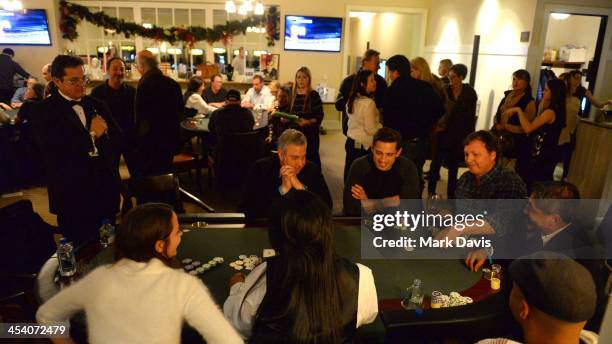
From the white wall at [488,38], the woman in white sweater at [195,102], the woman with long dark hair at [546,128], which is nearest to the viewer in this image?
the woman with long dark hair at [546,128]

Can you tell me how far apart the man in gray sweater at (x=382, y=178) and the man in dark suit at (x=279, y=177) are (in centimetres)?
26

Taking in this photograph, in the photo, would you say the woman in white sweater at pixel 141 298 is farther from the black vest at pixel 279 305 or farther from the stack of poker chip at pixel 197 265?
the stack of poker chip at pixel 197 265

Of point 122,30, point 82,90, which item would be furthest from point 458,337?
point 122,30

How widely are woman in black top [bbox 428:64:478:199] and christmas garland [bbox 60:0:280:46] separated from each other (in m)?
4.12

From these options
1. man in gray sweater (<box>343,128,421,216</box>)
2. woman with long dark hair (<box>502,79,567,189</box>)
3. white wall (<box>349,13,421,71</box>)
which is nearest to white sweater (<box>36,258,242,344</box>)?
man in gray sweater (<box>343,128,421,216</box>)

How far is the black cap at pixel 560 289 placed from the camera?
1.10 meters

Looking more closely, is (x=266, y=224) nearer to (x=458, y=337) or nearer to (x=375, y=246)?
(x=375, y=246)

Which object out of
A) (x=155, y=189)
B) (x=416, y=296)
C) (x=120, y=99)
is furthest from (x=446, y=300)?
(x=120, y=99)

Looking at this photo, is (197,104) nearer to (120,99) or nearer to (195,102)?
(195,102)

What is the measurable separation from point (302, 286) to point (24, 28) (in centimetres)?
834

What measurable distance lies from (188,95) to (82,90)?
3355mm

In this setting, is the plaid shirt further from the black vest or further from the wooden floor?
the wooden floor

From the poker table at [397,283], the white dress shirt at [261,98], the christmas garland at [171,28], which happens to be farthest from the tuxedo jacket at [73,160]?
the christmas garland at [171,28]

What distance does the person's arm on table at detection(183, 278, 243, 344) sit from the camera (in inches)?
52.1
